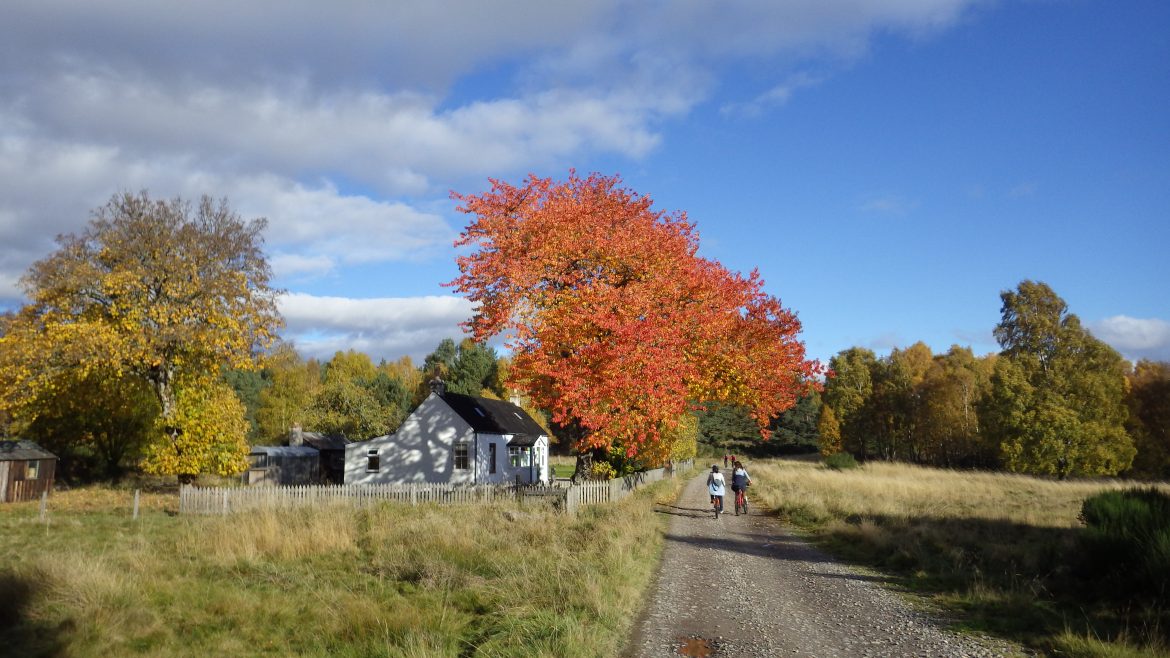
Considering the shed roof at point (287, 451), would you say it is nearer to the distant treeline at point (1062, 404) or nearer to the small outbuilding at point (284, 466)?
the small outbuilding at point (284, 466)

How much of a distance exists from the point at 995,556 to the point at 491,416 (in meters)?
31.6

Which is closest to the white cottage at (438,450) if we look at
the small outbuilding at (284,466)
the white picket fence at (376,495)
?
the small outbuilding at (284,466)

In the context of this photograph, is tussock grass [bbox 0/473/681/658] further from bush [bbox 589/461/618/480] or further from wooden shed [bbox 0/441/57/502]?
wooden shed [bbox 0/441/57/502]

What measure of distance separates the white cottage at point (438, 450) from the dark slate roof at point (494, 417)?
83 mm

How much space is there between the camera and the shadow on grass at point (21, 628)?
7.81 meters

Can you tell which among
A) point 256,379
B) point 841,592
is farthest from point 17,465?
point 256,379

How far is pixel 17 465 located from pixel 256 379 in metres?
46.7

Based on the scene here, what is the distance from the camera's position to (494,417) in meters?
41.4

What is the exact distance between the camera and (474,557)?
1251cm

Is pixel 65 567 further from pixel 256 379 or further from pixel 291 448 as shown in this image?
pixel 256 379

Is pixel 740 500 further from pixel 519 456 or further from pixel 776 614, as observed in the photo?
pixel 519 456

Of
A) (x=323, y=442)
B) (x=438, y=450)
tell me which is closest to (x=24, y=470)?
(x=438, y=450)

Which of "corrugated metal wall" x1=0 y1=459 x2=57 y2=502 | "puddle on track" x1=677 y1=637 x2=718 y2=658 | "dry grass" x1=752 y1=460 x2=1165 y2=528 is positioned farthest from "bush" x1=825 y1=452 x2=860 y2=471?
"corrugated metal wall" x1=0 y1=459 x2=57 y2=502

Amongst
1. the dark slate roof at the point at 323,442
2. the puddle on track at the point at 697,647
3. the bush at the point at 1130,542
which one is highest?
the dark slate roof at the point at 323,442
